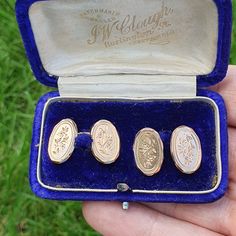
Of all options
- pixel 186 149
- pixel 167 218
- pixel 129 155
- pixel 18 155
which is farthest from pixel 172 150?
pixel 18 155

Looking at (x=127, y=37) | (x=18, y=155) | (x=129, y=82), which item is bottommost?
(x=18, y=155)

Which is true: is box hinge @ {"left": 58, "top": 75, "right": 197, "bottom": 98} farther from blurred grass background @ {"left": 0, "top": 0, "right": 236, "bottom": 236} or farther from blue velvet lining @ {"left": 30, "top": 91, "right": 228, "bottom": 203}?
blurred grass background @ {"left": 0, "top": 0, "right": 236, "bottom": 236}

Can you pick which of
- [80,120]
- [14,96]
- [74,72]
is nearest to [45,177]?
[80,120]

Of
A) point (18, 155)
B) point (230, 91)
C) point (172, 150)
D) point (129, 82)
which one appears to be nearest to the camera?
point (172, 150)

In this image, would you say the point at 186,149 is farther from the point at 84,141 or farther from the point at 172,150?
the point at 84,141

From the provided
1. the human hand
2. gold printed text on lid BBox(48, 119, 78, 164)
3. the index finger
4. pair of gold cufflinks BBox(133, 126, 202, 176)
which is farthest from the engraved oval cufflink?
the index finger

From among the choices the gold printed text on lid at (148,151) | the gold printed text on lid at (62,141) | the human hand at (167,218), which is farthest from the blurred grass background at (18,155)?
the gold printed text on lid at (148,151)
